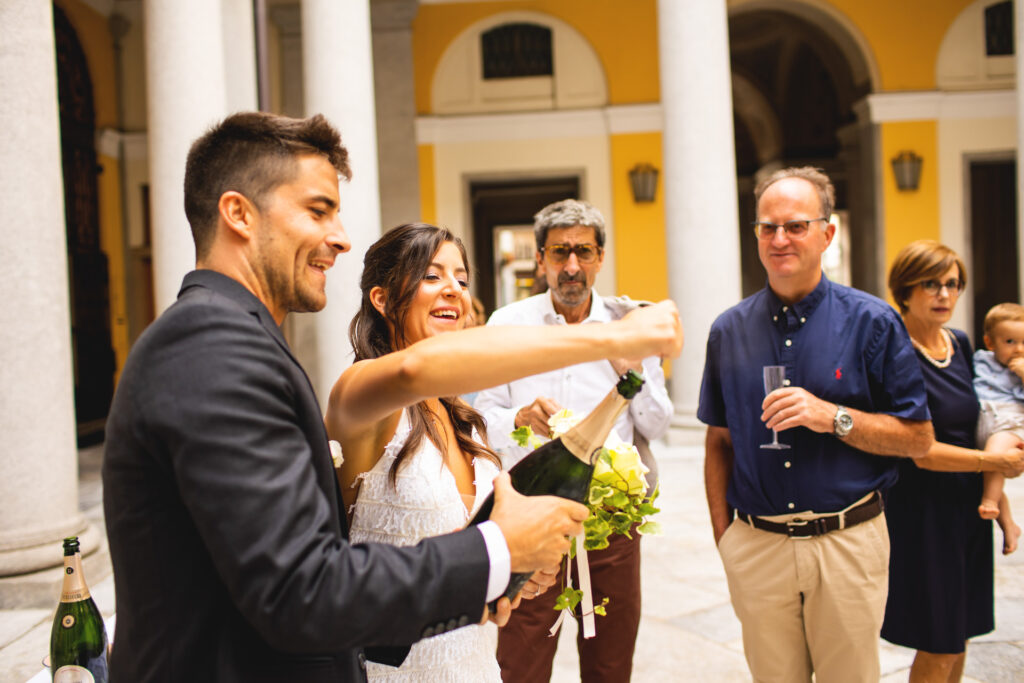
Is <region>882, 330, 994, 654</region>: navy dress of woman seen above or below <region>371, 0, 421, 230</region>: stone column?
below

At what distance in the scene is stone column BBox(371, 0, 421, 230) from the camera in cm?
1322

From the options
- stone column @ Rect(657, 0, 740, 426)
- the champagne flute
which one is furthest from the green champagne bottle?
stone column @ Rect(657, 0, 740, 426)

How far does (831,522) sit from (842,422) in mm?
359

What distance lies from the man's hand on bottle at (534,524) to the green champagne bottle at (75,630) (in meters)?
1.19

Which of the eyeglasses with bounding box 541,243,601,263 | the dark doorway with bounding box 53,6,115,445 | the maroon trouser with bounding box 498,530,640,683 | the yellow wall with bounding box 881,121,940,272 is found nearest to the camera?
the maroon trouser with bounding box 498,530,640,683

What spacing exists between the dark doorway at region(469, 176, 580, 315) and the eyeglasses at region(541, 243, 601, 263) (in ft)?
34.7

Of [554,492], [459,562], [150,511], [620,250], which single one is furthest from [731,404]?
[620,250]

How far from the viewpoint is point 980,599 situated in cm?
346

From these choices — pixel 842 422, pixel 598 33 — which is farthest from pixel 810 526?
pixel 598 33

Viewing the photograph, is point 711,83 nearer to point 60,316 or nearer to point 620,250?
point 620,250

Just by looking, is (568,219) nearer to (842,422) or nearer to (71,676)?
(842,422)

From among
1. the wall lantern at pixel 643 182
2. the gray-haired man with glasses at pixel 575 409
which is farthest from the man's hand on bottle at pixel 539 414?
the wall lantern at pixel 643 182

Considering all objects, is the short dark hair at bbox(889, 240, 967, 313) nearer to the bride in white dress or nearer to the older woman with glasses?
the older woman with glasses

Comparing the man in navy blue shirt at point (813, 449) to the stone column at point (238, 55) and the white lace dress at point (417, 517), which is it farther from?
the stone column at point (238, 55)
